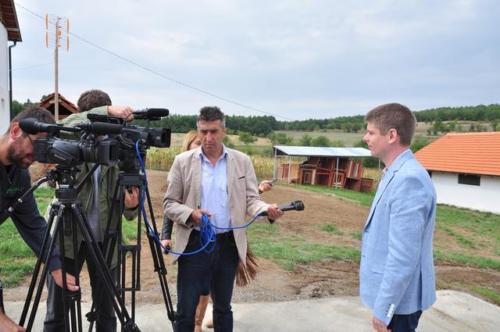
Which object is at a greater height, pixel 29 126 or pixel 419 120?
pixel 419 120

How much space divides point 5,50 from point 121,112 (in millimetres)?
13883

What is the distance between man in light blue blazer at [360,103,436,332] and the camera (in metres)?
1.85

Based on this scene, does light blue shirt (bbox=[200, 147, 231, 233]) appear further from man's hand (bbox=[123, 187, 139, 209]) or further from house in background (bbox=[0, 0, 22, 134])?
house in background (bbox=[0, 0, 22, 134])

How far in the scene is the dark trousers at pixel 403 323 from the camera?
1.98 meters

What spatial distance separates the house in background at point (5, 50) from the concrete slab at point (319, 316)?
11062 millimetres

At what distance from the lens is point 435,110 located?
65.3m

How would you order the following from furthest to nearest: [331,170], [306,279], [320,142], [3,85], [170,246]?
[320,142] → [331,170] → [3,85] → [306,279] → [170,246]

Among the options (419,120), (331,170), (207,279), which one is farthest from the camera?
(419,120)

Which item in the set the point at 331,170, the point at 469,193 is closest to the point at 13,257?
the point at 469,193

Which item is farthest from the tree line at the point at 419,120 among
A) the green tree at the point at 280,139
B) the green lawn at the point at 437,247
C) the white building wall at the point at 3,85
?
the green lawn at the point at 437,247

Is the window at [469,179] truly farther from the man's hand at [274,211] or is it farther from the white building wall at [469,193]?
the man's hand at [274,211]

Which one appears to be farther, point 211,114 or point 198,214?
point 211,114

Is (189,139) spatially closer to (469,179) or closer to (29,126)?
(29,126)

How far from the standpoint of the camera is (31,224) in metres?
2.12
